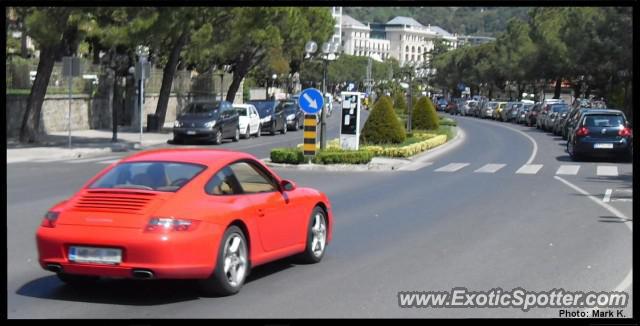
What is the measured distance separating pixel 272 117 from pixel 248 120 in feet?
15.6

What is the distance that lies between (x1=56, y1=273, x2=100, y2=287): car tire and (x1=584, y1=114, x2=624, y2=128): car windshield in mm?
23680

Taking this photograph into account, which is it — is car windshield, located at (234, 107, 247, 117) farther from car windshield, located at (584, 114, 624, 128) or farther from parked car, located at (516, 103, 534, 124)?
parked car, located at (516, 103, 534, 124)

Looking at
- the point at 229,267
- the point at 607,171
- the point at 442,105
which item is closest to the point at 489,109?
the point at 442,105

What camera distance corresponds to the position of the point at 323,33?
67375mm

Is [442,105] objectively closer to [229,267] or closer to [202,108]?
[202,108]

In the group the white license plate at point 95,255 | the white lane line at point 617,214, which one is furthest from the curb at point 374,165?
the white license plate at point 95,255

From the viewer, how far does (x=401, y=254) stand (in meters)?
11.8

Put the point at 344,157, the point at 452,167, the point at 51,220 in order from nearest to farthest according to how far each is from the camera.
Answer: the point at 51,220 < the point at 344,157 < the point at 452,167

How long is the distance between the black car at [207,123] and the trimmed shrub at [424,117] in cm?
866

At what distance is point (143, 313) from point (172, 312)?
0.78ft

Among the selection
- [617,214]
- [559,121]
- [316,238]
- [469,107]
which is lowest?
[469,107]

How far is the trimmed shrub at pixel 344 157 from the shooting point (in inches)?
1078

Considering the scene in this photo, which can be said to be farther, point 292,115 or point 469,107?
point 469,107

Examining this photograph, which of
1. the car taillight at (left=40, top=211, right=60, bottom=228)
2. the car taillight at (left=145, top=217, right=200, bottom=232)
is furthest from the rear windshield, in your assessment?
the car taillight at (left=145, top=217, right=200, bottom=232)
